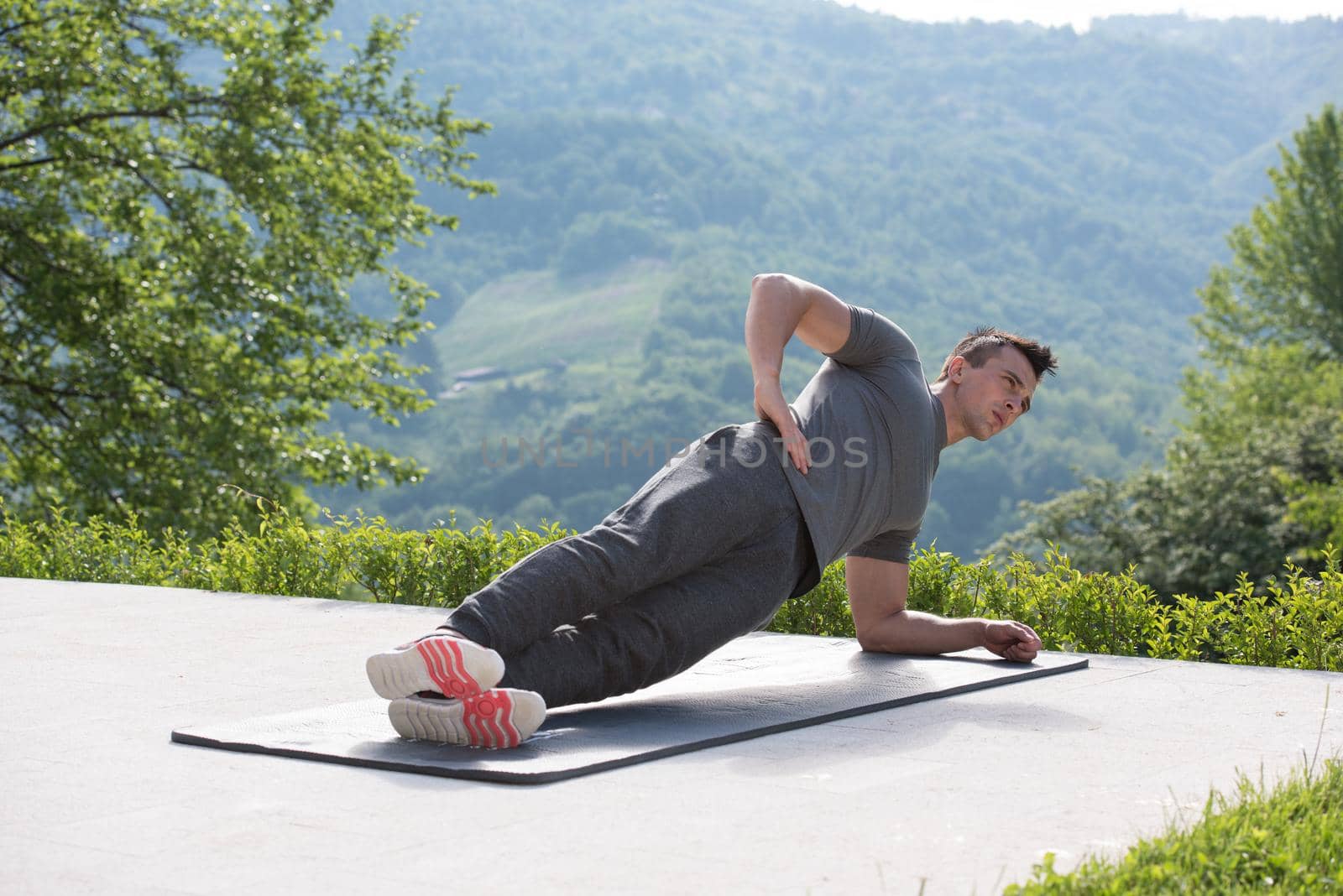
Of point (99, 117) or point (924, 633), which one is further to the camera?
point (99, 117)

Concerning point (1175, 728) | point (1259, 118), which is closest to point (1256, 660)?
point (1175, 728)

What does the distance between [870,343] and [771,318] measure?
0.33 m

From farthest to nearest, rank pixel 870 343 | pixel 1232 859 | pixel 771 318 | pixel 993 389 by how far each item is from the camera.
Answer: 1. pixel 993 389
2. pixel 870 343
3. pixel 771 318
4. pixel 1232 859

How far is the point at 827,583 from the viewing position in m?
5.51

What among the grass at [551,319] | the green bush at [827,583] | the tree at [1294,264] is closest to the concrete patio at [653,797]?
the green bush at [827,583]

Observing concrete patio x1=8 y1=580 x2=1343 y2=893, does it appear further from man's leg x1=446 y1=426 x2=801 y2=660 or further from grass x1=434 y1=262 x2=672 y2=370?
grass x1=434 y1=262 x2=672 y2=370

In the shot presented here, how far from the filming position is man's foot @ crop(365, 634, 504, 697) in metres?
2.91

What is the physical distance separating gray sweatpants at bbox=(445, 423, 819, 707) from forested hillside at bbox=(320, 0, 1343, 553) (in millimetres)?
53312

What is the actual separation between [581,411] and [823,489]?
7548 cm

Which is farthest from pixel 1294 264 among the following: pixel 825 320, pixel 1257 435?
pixel 825 320

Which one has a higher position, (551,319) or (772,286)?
(551,319)

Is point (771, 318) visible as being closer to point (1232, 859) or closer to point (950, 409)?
point (950, 409)

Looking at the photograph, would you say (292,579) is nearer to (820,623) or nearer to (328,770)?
(820,623)

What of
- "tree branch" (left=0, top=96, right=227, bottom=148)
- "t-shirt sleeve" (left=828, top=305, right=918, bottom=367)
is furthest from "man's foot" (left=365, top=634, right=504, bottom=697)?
"tree branch" (left=0, top=96, right=227, bottom=148)
